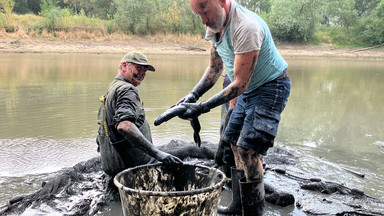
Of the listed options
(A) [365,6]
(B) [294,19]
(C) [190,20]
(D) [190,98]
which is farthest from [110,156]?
(A) [365,6]

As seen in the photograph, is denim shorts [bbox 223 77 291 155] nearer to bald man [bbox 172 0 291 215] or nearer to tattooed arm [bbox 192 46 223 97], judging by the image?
bald man [bbox 172 0 291 215]

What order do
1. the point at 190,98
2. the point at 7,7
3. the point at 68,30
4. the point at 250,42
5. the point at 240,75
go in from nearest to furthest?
the point at 250,42 → the point at 240,75 → the point at 190,98 → the point at 68,30 → the point at 7,7

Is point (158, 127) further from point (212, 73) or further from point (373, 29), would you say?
point (373, 29)

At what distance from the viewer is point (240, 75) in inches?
101

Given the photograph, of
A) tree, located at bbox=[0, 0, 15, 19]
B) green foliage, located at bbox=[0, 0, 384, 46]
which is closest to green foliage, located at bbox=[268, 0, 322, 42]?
green foliage, located at bbox=[0, 0, 384, 46]

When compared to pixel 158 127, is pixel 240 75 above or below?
above

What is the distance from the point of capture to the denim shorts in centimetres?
270

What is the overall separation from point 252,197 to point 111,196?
1.44 metres

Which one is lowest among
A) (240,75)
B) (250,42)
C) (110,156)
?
(110,156)

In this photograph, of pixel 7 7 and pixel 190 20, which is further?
pixel 190 20

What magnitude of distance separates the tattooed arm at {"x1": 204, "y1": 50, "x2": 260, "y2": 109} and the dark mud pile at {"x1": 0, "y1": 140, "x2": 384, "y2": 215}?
54.3 inches

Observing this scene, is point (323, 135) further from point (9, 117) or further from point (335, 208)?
point (9, 117)

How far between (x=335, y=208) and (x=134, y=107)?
2.16 metres

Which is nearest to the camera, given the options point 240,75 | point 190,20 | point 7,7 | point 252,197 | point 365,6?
point 240,75
